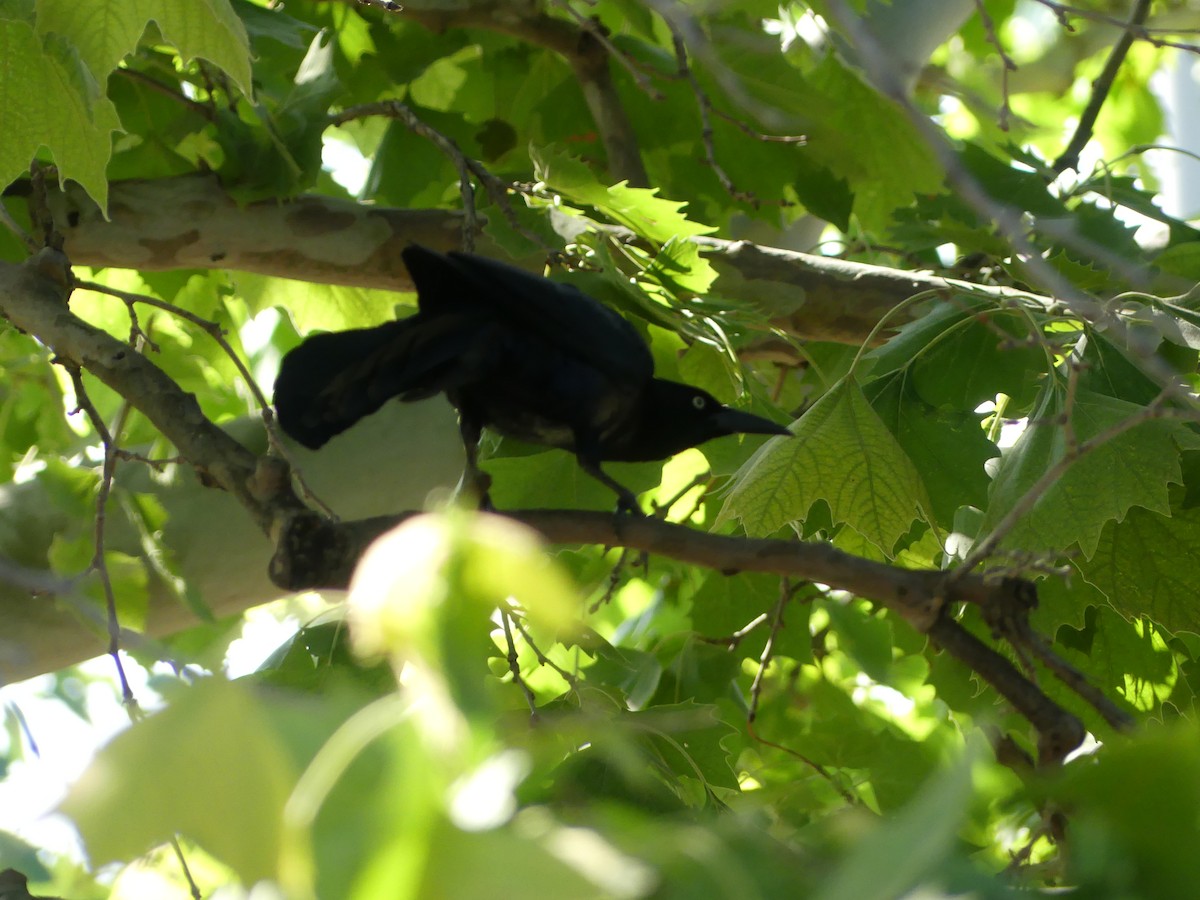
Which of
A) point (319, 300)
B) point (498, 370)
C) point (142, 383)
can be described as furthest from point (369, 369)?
point (319, 300)

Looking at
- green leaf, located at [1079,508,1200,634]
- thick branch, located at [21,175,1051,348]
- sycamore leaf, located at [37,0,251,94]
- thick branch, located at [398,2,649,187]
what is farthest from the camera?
thick branch, located at [398,2,649,187]

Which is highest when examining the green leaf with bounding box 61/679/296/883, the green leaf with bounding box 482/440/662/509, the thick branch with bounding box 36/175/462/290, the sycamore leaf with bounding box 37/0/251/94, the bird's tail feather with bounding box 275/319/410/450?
the sycamore leaf with bounding box 37/0/251/94

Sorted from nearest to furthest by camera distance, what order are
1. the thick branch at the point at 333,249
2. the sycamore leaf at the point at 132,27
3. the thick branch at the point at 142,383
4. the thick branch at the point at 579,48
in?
the thick branch at the point at 142,383 → the sycamore leaf at the point at 132,27 → the thick branch at the point at 333,249 → the thick branch at the point at 579,48

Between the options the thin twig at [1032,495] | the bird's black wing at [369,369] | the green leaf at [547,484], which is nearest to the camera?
the thin twig at [1032,495]

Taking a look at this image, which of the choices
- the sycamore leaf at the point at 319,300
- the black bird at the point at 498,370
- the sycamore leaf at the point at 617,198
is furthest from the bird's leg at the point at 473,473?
the sycamore leaf at the point at 319,300

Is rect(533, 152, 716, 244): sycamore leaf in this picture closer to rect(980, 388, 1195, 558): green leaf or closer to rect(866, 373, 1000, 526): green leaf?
rect(866, 373, 1000, 526): green leaf

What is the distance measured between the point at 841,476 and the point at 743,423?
177 millimetres

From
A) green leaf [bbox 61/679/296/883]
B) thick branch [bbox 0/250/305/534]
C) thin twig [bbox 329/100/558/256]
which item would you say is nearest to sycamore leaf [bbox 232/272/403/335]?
thin twig [bbox 329/100/558/256]

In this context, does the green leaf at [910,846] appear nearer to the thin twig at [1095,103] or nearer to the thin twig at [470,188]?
the thin twig at [470,188]

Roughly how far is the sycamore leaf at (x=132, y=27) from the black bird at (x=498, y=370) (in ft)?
1.45

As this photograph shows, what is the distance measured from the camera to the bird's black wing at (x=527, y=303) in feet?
4.50

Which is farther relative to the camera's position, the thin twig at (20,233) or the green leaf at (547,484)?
the green leaf at (547,484)

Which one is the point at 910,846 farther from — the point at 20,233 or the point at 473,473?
the point at 20,233

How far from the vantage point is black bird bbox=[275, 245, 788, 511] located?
1.36 m
